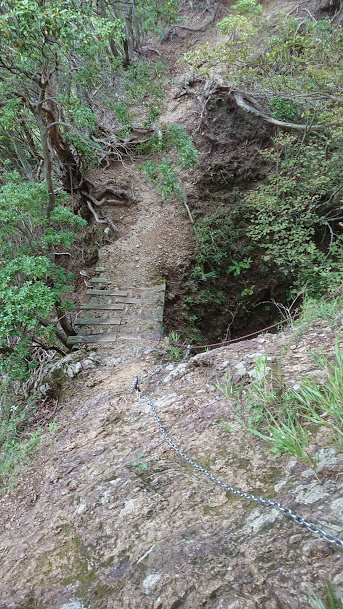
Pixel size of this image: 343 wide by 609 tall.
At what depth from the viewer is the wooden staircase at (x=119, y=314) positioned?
5.44 m

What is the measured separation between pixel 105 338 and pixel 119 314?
69 centimetres

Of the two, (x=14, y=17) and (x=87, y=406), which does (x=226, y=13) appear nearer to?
(x=14, y=17)

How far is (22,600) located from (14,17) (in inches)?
189

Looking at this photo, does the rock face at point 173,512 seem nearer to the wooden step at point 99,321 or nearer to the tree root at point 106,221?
the wooden step at point 99,321

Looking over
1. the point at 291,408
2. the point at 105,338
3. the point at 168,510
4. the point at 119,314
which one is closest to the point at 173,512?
the point at 168,510

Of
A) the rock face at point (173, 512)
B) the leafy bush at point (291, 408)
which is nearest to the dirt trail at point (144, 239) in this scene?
the rock face at point (173, 512)

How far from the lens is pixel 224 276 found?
309 inches

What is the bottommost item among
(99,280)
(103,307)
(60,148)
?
(103,307)

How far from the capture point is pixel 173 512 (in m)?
1.95

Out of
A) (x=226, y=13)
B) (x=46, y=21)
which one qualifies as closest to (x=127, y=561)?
(x=46, y=21)

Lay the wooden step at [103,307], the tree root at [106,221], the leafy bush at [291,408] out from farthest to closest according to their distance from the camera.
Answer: the tree root at [106,221] → the wooden step at [103,307] → the leafy bush at [291,408]

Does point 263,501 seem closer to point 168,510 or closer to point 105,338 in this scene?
point 168,510

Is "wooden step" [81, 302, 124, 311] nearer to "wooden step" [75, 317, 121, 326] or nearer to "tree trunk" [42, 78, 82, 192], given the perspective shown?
"wooden step" [75, 317, 121, 326]

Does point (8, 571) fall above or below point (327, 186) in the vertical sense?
below
